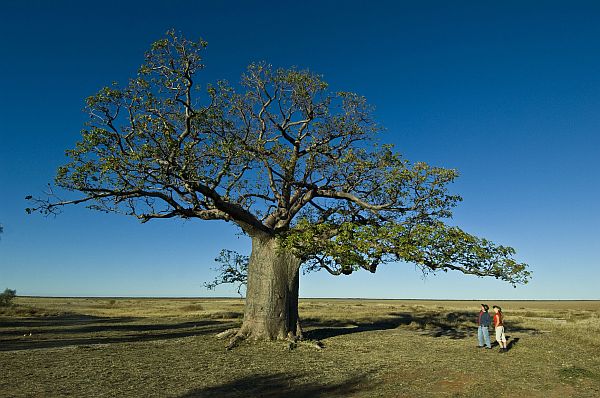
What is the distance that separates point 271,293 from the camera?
21.1 metres

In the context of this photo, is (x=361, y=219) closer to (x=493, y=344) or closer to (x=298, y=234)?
(x=298, y=234)

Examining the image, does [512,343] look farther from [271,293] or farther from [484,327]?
[271,293]

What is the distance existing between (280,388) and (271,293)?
8625 mm

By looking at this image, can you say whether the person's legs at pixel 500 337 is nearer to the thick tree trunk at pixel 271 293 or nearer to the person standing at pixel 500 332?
the person standing at pixel 500 332

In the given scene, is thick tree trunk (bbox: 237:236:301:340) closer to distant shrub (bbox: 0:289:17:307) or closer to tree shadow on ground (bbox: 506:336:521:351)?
tree shadow on ground (bbox: 506:336:521:351)

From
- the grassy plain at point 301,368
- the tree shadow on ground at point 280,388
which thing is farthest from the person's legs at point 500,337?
A: the tree shadow on ground at point 280,388

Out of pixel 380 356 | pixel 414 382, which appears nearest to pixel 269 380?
pixel 414 382

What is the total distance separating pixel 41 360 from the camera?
647 inches

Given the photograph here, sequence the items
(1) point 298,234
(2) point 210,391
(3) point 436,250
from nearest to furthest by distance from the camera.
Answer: (2) point 210,391 → (3) point 436,250 → (1) point 298,234

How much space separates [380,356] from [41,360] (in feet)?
41.4

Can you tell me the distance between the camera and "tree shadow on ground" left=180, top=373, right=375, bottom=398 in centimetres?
1177

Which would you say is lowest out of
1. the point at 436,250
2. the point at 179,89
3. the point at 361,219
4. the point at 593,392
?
the point at 593,392

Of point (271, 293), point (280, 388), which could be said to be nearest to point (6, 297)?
point (271, 293)

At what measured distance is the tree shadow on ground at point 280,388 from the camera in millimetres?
11766
